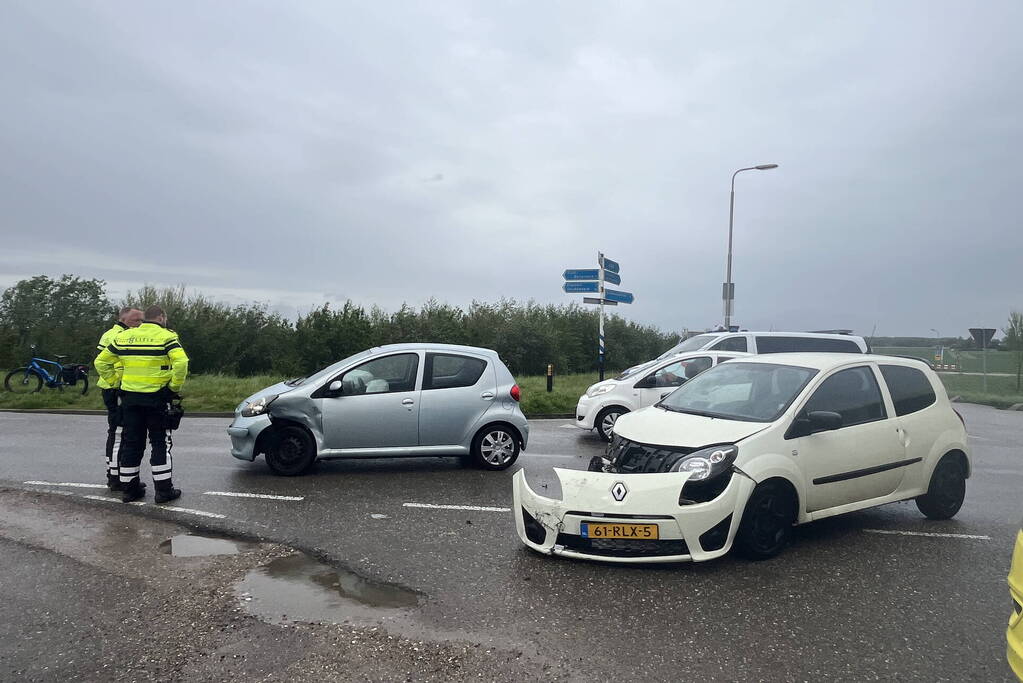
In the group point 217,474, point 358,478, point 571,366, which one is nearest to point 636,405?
point 358,478

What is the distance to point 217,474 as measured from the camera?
351 inches

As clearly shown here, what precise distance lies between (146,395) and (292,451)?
187 cm

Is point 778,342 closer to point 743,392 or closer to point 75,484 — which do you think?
point 743,392

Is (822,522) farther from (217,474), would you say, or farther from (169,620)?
(217,474)

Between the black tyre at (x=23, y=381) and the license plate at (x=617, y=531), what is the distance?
57.9 ft

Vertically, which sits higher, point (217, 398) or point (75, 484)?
point (217, 398)

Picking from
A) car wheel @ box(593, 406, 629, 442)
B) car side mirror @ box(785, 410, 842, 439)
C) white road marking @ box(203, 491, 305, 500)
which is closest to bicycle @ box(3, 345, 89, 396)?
white road marking @ box(203, 491, 305, 500)

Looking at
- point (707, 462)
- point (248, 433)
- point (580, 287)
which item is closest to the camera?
point (707, 462)

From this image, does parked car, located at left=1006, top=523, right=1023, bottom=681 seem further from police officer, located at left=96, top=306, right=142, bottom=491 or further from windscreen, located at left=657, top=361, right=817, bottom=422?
police officer, located at left=96, top=306, right=142, bottom=491

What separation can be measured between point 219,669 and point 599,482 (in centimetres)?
277

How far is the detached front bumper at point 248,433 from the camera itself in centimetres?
862

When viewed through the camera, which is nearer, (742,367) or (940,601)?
(940,601)

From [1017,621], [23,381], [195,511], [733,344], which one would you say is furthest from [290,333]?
[1017,621]

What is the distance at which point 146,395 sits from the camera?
7.39 metres
